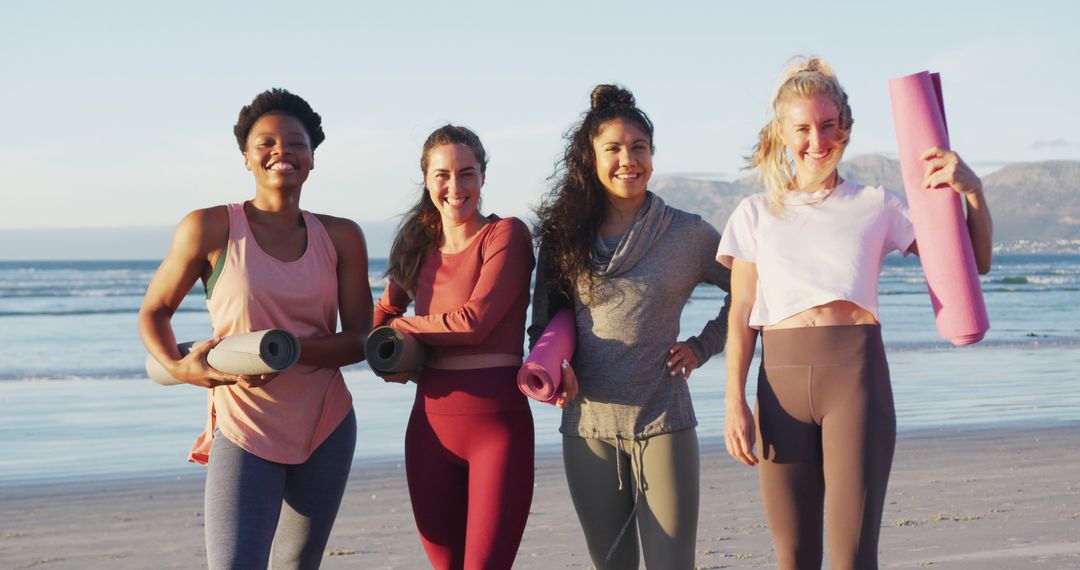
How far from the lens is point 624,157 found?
3.91 meters

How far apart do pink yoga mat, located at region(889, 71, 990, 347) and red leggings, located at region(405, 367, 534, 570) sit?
4.49 feet

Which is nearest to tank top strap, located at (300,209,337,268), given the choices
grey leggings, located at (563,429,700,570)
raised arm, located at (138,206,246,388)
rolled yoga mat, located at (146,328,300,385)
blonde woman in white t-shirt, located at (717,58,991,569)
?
raised arm, located at (138,206,246,388)

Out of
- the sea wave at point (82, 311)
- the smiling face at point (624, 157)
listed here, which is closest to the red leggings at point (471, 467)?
the smiling face at point (624, 157)

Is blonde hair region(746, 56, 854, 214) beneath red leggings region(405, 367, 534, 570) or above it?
above

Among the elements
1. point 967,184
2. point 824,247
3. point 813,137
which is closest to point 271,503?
point 824,247

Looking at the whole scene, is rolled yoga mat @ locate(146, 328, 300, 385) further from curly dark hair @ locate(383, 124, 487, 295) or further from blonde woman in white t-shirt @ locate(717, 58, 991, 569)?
blonde woman in white t-shirt @ locate(717, 58, 991, 569)

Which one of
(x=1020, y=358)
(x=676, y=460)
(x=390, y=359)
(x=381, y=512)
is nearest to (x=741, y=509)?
(x=381, y=512)

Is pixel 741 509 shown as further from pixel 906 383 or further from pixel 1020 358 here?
pixel 1020 358

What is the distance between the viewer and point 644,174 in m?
3.97

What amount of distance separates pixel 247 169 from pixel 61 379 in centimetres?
1225

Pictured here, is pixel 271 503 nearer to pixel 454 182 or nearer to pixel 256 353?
pixel 256 353

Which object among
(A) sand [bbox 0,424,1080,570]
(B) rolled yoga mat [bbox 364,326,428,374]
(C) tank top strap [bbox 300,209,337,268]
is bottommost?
(A) sand [bbox 0,424,1080,570]

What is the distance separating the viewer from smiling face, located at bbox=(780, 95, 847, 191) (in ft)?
11.4

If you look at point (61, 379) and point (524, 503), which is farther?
point (61, 379)
